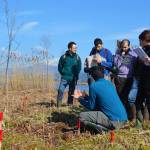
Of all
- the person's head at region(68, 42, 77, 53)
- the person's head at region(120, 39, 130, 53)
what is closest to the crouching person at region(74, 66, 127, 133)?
the person's head at region(120, 39, 130, 53)

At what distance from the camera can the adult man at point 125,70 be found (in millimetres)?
10562

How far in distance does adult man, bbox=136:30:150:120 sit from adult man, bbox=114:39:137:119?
25 centimetres

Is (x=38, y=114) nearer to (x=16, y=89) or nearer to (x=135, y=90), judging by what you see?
(x=135, y=90)

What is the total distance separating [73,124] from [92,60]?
1.52 meters

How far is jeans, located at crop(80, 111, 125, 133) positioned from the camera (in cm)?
942

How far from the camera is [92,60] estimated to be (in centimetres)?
1128

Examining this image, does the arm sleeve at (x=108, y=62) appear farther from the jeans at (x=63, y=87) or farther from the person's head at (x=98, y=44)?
the jeans at (x=63, y=87)

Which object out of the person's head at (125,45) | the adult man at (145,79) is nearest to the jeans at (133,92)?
the adult man at (145,79)

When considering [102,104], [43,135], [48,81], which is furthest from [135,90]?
[48,81]

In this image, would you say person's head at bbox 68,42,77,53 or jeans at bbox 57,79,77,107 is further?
jeans at bbox 57,79,77,107

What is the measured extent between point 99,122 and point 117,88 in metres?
1.69

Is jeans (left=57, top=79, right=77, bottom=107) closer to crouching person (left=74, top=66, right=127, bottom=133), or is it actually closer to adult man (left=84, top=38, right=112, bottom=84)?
adult man (left=84, top=38, right=112, bottom=84)

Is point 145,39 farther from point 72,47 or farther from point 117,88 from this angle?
point 72,47

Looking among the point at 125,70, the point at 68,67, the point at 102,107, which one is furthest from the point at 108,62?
the point at 68,67
